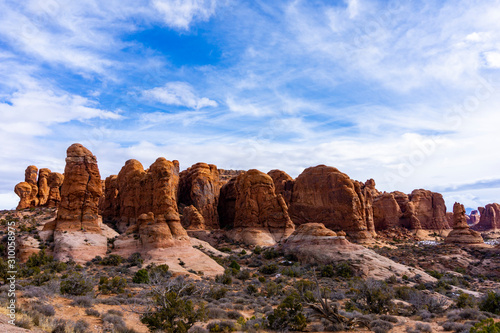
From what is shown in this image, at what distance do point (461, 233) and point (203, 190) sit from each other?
1907 inches

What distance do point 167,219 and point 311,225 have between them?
16.7m

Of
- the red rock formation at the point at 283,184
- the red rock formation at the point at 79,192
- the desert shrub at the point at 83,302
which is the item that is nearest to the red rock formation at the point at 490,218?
the red rock formation at the point at 283,184

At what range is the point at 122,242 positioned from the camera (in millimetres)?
32156

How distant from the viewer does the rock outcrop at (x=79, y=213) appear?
30.0 metres

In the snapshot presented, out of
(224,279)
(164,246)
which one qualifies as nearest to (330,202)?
(164,246)

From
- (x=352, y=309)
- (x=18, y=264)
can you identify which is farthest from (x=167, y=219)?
(x=352, y=309)

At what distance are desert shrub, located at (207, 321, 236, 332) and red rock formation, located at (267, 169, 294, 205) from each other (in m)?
51.8

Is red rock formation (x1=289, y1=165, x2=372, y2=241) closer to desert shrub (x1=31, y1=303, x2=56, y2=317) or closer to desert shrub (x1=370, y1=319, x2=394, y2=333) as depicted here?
desert shrub (x1=370, y1=319, x2=394, y2=333)

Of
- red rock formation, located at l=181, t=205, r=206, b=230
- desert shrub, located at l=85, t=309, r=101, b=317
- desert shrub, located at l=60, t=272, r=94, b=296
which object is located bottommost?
desert shrub, located at l=85, t=309, r=101, b=317

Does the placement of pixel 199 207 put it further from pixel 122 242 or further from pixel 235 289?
pixel 235 289

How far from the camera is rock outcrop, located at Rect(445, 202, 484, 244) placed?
183 ft

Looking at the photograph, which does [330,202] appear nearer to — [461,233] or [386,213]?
[461,233]

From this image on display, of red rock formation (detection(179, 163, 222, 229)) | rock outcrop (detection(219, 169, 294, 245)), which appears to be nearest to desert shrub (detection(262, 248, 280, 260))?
rock outcrop (detection(219, 169, 294, 245))

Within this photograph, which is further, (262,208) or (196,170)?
(196,170)
